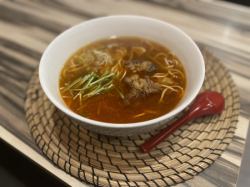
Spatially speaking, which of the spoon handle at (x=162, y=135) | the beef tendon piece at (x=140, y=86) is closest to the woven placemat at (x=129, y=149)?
the spoon handle at (x=162, y=135)

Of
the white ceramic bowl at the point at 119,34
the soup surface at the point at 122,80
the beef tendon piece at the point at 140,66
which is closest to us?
the white ceramic bowl at the point at 119,34

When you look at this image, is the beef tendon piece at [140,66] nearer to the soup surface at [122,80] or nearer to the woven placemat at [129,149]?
the soup surface at [122,80]

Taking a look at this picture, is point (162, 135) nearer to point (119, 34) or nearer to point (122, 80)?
point (122, 80)

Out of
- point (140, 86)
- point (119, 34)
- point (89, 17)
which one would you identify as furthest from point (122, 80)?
point (89, 17)

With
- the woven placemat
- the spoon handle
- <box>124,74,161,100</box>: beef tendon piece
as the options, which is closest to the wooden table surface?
the woven placemat

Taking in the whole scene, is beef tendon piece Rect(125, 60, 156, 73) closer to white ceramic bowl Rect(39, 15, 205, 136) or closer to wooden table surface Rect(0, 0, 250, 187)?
white ceramic bowl Rect(39, 15, 205, 136)

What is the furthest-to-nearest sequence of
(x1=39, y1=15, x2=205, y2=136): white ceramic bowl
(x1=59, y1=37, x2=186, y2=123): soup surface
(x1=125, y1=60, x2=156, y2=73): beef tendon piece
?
(x1=125, y1=60, x2=156, y2=73): beef tendon piece, (x1=59, y1=37, x2=186, y2=123): soup surface, (x1=39, y1=15, x2=205, y2=136): white ceramic bowl
